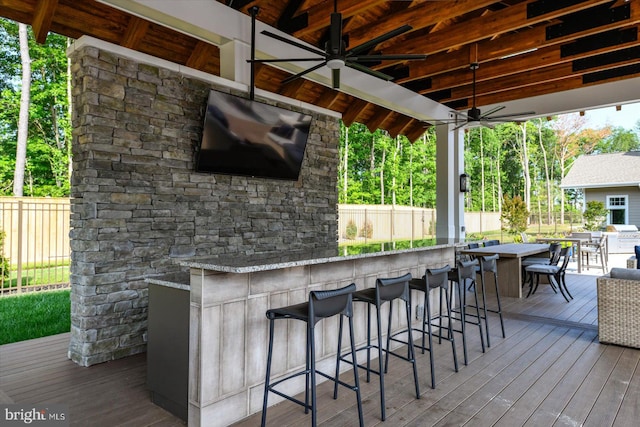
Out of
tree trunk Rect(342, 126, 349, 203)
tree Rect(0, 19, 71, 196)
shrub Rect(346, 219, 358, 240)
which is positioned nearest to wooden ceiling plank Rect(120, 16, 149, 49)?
shrub Rect(346, 219, 358, 240)

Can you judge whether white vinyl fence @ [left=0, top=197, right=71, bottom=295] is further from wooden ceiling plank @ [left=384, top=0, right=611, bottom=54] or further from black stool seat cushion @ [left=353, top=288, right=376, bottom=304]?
wooden ceiling plank @ [left=384, top=0, right=611, bottom=54]

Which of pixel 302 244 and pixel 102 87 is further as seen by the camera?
pixel 302 244

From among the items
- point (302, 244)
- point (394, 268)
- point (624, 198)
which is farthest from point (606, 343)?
point (624, 198)

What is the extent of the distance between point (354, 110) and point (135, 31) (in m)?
4.04

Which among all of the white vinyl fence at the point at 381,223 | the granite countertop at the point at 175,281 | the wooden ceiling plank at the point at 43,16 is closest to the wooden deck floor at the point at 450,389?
the granite countertop at the point at 175,281

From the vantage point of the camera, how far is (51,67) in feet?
40.9

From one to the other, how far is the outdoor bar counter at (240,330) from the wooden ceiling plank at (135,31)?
3.05 meters

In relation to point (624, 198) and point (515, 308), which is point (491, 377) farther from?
point (624, 198)

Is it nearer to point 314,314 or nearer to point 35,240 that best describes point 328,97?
point 314,314

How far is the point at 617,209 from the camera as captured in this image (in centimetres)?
1633

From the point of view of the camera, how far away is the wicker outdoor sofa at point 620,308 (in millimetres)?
4090

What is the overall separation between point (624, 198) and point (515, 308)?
1395 cm

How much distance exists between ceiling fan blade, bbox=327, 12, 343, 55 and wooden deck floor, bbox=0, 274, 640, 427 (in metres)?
2.85

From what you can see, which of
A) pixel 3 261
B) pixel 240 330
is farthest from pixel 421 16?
pixel 3 261
